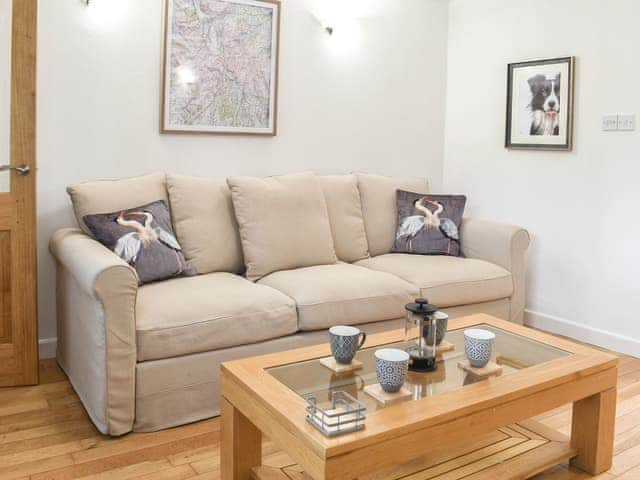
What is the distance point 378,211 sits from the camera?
388 centimetres

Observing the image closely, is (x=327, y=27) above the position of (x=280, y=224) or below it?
above

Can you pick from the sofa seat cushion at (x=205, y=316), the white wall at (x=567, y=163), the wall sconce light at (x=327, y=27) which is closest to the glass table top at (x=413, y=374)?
the sofa seat cushion at (x=205, y=316)

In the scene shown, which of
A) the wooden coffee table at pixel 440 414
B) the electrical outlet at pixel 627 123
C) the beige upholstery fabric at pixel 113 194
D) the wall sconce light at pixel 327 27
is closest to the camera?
the wooden coffee table at pixel 440 414

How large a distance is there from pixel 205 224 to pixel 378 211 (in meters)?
1.10

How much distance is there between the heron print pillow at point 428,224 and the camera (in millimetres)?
3771

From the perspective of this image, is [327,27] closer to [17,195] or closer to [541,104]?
[541,104]

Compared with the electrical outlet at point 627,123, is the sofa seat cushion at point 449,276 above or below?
below

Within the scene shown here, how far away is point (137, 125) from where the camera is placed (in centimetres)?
343

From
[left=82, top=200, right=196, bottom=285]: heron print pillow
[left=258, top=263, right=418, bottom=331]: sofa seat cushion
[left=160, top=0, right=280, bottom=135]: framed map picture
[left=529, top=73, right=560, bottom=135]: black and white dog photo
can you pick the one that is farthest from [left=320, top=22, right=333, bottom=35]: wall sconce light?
[left=82, top=200, right=196, bottom=285]: heron print pillow

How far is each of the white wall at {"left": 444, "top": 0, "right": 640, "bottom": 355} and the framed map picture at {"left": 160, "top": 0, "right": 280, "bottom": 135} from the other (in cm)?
141

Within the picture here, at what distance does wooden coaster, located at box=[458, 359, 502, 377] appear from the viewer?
2113mm

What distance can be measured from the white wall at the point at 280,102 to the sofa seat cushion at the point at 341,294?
928 millimetres

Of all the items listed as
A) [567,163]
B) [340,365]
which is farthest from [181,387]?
[567,163]

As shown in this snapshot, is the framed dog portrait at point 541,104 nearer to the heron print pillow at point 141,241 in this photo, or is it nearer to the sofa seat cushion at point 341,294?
the sofa seat cushion at point 341,294
